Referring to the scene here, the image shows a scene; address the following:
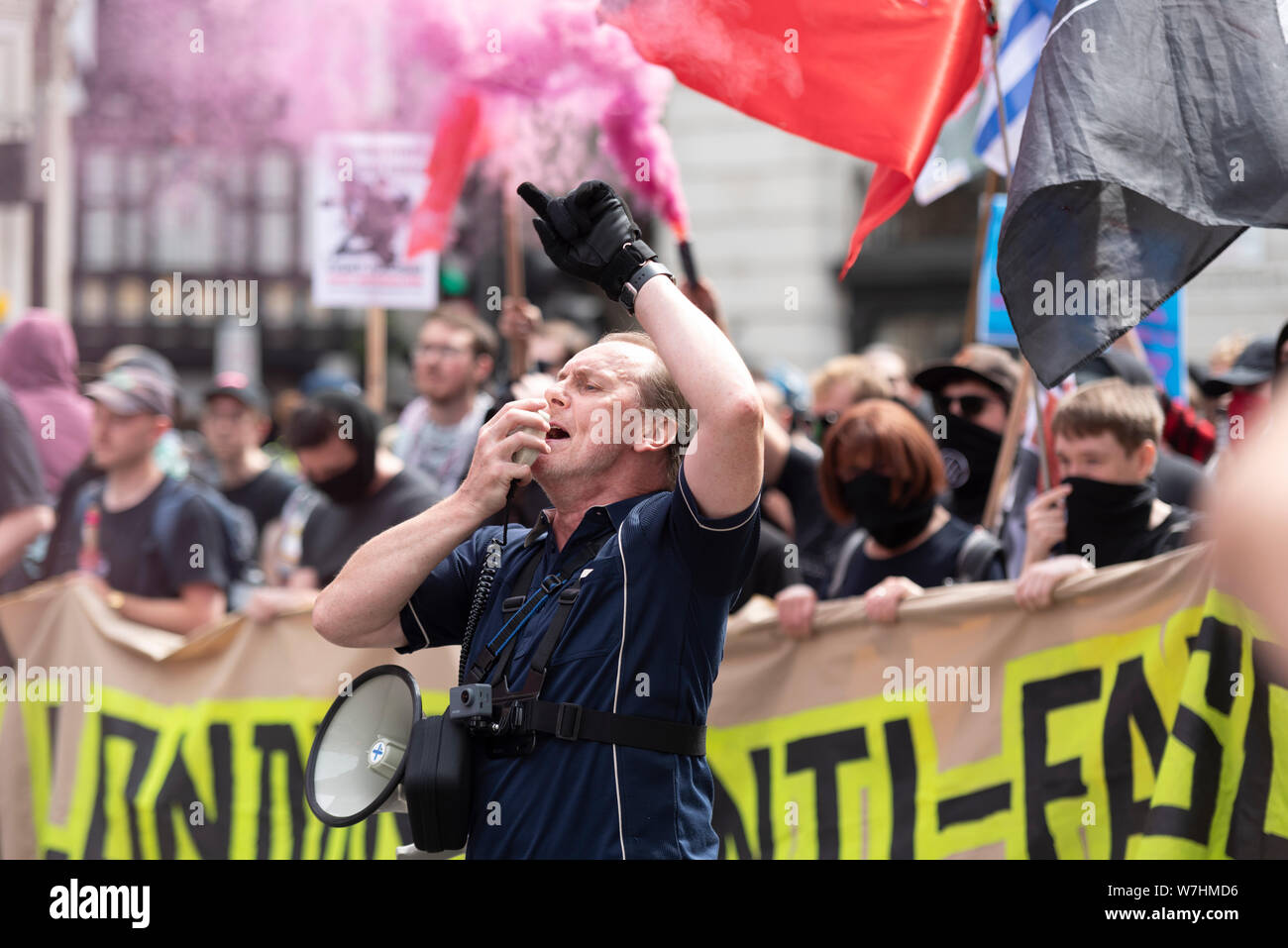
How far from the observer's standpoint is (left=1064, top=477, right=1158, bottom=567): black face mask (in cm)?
437

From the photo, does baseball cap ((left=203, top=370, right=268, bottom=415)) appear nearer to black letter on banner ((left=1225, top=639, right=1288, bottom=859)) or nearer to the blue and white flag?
the blue and white flag

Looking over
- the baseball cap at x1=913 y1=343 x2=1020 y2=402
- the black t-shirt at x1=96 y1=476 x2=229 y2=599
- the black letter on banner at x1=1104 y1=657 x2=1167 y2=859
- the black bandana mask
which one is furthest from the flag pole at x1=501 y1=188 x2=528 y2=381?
the black letter on banner at x1=1104 y1=657 x2=1167 y2=859

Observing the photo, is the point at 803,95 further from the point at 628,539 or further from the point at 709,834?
the point at 709,834

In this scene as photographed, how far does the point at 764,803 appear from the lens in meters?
4.74

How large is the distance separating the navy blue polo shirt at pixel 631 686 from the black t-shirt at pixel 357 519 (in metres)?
2.84

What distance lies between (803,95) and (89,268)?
115ft

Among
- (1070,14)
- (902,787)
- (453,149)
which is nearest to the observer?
(1070,14)

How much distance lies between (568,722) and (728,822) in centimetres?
244

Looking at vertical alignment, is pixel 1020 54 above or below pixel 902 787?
above

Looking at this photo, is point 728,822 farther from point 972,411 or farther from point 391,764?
point 391,764

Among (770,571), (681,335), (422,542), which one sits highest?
(681,335)

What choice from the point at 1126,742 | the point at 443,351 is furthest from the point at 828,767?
the point at 443,351

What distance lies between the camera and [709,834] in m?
2.62
